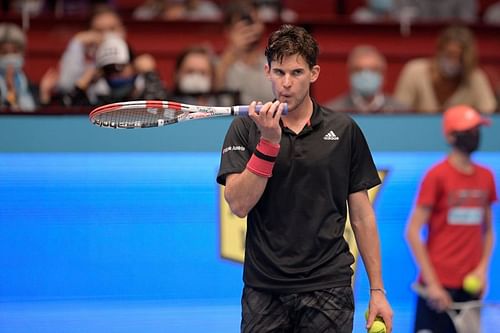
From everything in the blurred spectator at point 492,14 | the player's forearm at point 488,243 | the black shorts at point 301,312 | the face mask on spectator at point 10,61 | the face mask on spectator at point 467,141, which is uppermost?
the blurred spectator at point 492,14

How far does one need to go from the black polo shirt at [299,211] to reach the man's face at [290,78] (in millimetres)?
148

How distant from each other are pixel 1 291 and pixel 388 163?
230 cm

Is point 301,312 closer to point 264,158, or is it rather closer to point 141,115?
point 264,158

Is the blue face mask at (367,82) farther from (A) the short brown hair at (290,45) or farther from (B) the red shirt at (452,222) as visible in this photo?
(A) the short brown hair at (290,45)

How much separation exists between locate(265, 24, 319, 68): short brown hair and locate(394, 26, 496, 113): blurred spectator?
327 cm

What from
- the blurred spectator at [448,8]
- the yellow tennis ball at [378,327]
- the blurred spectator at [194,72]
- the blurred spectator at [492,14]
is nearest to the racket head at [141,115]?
the yellow tennis ball at [378,327]

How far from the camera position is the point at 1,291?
5215 mm

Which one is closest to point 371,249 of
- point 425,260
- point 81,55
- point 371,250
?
point 371,250

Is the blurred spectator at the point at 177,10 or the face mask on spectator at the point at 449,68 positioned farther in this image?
the blurred spectator at the point at 177,10

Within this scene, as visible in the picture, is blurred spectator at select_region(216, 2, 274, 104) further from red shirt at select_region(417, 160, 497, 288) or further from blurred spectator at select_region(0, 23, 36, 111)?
red shirt at select_region(417, 160, 497, 288)

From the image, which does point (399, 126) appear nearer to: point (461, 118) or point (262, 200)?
point (461, 118)

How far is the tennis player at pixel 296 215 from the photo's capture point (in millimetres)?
3391

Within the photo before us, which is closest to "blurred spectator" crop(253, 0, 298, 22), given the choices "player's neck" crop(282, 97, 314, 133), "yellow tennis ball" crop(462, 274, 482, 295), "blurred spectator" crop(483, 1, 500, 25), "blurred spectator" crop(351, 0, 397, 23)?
"blurred spectator" crop(351, 0, 397, 23)

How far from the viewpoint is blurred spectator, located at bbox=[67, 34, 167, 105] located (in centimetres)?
577
